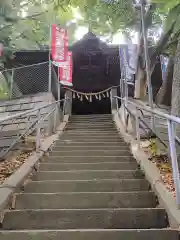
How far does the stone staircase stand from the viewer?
2855 mm

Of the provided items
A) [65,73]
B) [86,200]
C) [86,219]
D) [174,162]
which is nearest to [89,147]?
[86,200]

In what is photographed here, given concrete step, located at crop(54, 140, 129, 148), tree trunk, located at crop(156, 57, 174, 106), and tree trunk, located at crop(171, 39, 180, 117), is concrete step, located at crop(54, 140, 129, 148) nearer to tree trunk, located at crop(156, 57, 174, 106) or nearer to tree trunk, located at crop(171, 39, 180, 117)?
tree trunk, located at crop(171, 39, 180, 117)

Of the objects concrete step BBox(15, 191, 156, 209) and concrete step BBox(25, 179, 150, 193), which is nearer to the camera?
concrete step BBox(15, 191, 156, 209)

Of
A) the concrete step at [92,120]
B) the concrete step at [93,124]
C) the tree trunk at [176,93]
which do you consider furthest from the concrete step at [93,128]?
the tree trunk at [176,93]

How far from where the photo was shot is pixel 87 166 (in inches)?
214

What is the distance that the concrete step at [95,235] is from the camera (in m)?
2.81

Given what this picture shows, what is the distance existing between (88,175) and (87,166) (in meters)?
0.57

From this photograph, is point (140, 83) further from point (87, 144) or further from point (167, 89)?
point (87, 144)

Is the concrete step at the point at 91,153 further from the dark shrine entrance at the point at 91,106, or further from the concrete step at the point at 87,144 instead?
the dark shrine entrance at the point at 91,106

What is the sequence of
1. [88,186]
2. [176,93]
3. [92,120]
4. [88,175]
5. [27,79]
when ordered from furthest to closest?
1. [27,79]
2. [92,120]
3. [88,175]
4. [176,93]
5. [88,186]

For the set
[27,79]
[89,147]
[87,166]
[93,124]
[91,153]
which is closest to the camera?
[87,166]

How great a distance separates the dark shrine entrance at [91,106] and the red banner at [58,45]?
530 cm

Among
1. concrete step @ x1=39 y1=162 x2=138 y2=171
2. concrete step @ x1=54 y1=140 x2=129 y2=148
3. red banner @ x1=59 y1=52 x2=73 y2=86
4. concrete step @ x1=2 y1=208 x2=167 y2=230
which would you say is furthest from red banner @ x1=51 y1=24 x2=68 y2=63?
concrete step @ x1=2 y1=208 x2=167 y2=230

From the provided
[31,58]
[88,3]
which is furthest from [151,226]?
[31,58]
